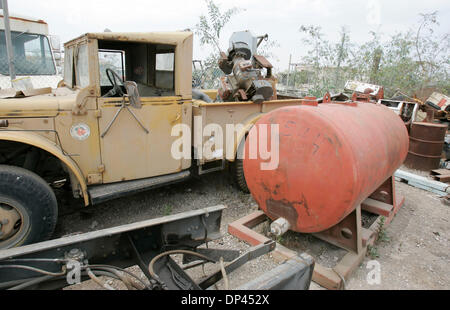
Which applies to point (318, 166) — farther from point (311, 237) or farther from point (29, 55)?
point (29, 55)

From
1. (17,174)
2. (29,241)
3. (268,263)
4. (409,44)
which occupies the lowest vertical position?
(268,263)

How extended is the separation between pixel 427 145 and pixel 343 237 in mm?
4131

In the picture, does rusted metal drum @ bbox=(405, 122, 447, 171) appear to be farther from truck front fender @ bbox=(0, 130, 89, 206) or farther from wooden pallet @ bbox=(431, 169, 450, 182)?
truck front fender @ bbox=(0, 130, 89, 206)

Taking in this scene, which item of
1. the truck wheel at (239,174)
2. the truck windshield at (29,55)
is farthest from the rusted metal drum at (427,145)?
the truck windshield at (29,55)

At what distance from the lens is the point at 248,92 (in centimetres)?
424

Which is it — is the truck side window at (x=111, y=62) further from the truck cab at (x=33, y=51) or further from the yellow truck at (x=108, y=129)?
the truck cab at (x=33, y=51)

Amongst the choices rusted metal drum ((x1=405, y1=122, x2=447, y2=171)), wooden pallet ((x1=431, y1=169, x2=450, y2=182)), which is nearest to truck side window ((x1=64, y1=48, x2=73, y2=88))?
wooden pallet ((x1=431, y1=169, x2=450, y2=182))

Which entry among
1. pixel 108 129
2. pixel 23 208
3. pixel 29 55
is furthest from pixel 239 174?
pixel 29 55

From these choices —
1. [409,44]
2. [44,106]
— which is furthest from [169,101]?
[409,44]

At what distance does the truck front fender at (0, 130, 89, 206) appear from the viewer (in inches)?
102

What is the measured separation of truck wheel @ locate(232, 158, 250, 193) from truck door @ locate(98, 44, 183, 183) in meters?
0.92

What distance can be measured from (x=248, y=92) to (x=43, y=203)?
2.90 meters

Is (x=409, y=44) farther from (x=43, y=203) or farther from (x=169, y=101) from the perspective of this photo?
(x=43, y=203)
